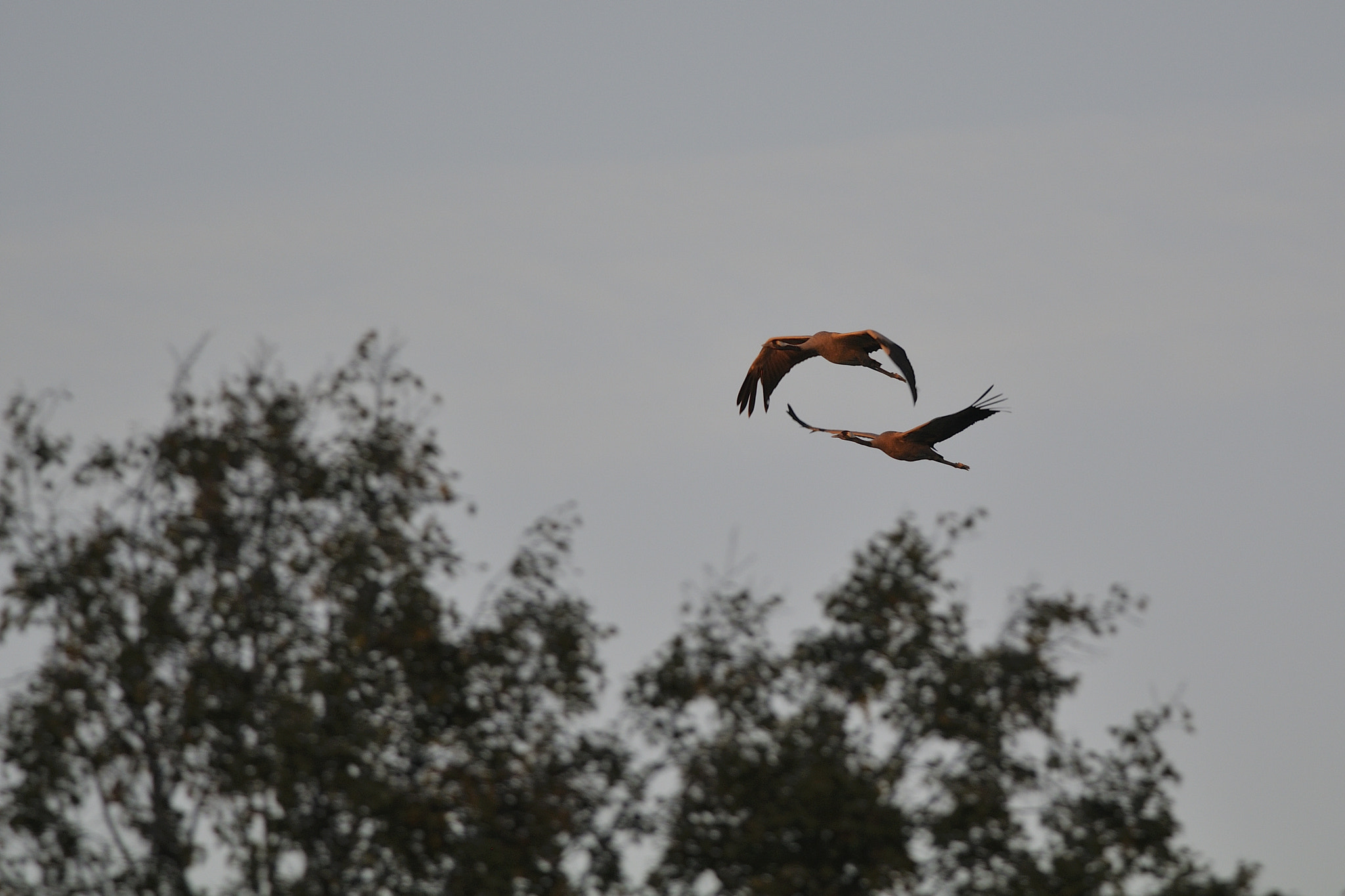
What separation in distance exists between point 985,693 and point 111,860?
9185mm

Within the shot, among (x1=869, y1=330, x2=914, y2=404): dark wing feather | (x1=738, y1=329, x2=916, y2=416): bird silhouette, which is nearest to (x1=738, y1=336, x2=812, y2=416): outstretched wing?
(x1=738, y1=329, x2=916, y2=416): bird silhouette

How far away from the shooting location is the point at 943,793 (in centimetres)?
1908

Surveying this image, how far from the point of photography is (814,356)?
27.2 ft

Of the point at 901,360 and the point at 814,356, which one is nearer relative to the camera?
the point at 901,360

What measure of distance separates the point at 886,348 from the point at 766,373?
1.90m

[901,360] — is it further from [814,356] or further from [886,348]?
[814,356]

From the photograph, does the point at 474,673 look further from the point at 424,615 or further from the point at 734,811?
the point at 734,811

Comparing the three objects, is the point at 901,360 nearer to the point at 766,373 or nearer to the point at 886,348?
the point at 886,348

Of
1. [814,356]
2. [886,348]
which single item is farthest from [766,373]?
[886,348]

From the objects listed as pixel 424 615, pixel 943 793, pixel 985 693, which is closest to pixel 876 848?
pixel 943 793

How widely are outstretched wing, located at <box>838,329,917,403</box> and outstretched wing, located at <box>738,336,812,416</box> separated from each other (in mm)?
1195

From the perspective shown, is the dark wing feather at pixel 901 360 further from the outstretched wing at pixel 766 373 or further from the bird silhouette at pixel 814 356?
the outstretched wing at pixel 766 373

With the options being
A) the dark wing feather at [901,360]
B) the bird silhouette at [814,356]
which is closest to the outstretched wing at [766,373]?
the bird silhouette at [814,356]

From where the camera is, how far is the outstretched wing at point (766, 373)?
858 centimetres
